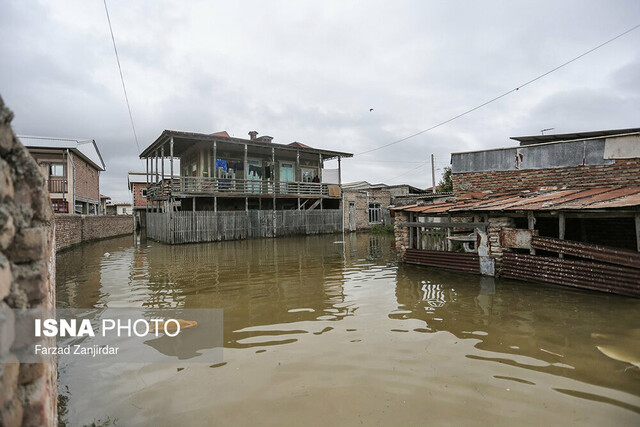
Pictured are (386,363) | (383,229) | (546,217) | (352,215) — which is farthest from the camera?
(352,215)

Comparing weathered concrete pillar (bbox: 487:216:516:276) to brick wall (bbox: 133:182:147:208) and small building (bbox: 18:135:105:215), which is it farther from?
brick wall (bbox: 133:182:147:208)

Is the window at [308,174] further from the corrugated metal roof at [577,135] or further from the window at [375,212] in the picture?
the corrugated metal roof at [577,135]

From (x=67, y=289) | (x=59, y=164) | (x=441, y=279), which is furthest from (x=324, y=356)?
(x=59, y=164)

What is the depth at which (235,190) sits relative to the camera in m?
20.0

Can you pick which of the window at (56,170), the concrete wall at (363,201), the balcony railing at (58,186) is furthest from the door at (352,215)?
the window at (56,170)

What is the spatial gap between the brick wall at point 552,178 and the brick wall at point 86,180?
2332 centimetres

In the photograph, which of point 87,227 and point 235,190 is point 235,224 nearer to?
point 235,190

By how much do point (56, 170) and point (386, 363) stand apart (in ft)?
82.1

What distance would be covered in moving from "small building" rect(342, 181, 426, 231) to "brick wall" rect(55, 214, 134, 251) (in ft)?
52.5

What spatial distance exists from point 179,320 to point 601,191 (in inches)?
361

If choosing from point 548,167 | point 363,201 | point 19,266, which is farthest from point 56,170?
point 548,167

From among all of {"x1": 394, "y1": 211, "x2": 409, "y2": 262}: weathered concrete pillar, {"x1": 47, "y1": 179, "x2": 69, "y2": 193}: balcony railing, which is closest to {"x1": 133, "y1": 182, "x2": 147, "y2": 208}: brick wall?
{"x1": 47, "y1": 179, "x2": 69, "y2": 193}: balcony railing

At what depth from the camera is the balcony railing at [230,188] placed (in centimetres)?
1828

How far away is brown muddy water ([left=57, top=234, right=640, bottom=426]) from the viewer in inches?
112
